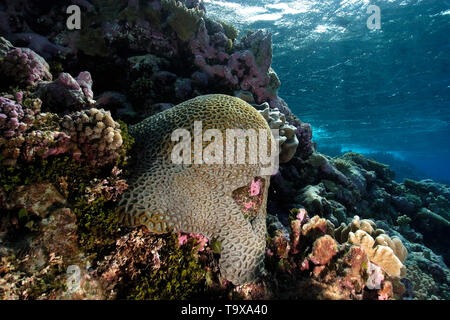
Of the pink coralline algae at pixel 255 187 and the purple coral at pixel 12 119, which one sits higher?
the purple coral at pixel 12 119

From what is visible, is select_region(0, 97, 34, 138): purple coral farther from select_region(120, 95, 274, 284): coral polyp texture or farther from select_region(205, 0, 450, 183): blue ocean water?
select_region(205, 0, 450, 183): blue ocean water

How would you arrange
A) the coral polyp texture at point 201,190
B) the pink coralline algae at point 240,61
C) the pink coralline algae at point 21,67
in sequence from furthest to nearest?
the pink coralline algae at point 240,61
the pink coralline algae at point 21,67
the coral polyp texture at point 201,190

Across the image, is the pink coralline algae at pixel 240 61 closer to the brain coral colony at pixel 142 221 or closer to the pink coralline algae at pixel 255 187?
the brain coral colony at pixel 142 221

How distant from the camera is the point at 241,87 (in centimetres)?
759

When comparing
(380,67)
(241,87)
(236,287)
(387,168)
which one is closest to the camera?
(236,287)

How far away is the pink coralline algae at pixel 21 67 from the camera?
10.7 feet

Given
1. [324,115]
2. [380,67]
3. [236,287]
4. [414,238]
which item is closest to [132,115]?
[236,287]

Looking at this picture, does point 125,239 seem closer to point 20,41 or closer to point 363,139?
point 20,41

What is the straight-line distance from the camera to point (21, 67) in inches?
132

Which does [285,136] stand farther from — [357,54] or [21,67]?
[357,54]

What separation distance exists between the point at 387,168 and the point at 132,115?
14400 mm

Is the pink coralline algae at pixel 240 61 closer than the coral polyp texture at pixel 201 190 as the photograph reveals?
No

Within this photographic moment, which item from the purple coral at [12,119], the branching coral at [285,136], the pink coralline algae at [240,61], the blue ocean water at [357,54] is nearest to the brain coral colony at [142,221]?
the purple coral at [12,119]

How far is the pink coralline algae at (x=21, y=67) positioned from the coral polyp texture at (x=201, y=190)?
166 cm
